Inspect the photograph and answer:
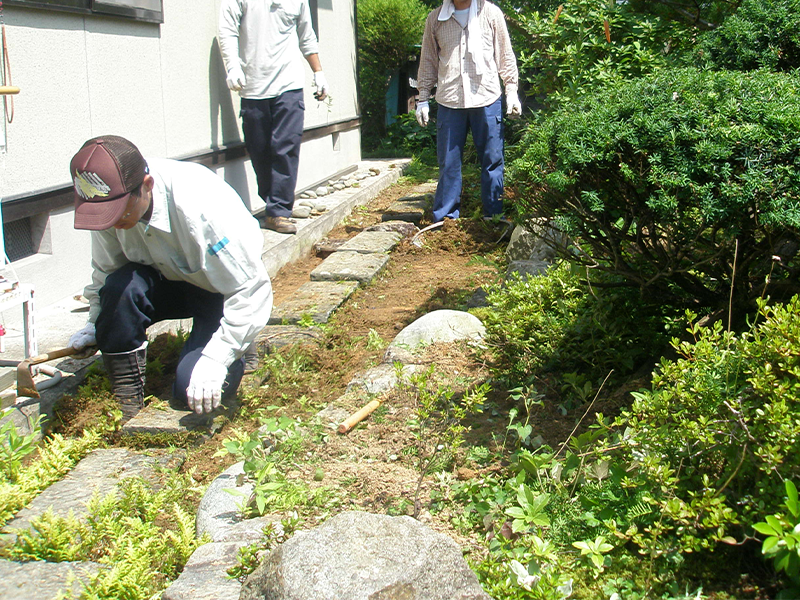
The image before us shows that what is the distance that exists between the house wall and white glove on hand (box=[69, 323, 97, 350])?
30.3 inches

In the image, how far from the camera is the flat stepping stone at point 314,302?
451 centimetres

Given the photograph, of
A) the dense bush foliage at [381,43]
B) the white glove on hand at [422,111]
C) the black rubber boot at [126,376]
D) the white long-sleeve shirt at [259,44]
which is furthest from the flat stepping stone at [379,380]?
the dense bush foliage at [381,43]

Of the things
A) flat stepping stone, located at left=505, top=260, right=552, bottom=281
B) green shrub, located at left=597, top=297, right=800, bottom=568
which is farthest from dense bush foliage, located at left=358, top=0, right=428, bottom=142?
green shrub, located at left=597, top=297, right=800, bottom=568

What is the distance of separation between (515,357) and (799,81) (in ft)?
4.82

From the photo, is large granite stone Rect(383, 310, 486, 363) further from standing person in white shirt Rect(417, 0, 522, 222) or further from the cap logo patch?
standing person in white shirt Rect(417, 0, 522, 222)

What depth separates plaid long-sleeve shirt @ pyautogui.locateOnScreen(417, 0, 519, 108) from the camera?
6145mm

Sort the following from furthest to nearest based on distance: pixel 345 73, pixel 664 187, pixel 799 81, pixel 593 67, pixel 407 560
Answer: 1. pixel 345 73
2. pixel 593 67
3. pixel 799 81
4. pixel 664 187
5. pixel 407 560

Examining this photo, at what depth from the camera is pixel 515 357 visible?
3176 mm

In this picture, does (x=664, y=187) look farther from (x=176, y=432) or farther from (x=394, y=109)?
(x=394, y=109)

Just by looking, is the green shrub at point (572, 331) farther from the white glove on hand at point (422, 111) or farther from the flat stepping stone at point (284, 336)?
the white glove on hand at point (422, 111)

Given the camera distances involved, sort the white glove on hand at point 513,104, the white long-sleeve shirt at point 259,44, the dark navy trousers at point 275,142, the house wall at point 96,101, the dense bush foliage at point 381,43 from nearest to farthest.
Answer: the house wall at point 96,101
the white long-sleeve shirt at point 259,44
the dark navy trousers at point 275,142
the white glove on hand at point 513,104
the dense bush foliage at point 381,43

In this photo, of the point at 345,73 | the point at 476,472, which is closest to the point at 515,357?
the point at 476,472

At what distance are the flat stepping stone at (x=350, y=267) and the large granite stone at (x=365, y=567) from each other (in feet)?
11.4

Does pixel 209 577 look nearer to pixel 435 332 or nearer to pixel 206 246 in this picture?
pixel 206 246
